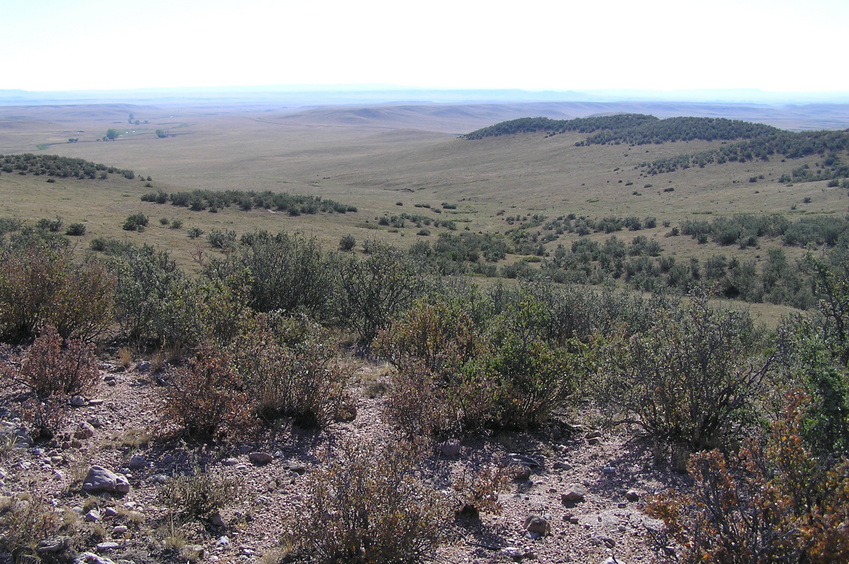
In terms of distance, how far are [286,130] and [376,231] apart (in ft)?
444

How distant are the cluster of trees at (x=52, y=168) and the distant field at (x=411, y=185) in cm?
141

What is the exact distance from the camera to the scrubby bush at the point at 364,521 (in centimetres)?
346

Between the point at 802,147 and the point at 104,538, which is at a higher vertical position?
the point at 802,147

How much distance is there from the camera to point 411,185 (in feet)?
212

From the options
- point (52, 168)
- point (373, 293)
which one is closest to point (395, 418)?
point (373, 293)

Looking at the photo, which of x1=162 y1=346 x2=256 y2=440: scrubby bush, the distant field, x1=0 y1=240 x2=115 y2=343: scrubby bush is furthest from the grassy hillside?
x1=162 y1=346 x2=256 y2=440: scrubby bush

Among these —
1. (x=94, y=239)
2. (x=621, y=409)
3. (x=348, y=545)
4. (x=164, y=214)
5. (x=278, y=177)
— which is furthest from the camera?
(x=278, y=177)

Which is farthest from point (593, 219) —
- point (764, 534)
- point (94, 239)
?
point (764, 534)

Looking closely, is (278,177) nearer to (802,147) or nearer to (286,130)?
(802,147)

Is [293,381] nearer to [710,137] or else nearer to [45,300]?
[45,300]

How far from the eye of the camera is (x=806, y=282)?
19344mm

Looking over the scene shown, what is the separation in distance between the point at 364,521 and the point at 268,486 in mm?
1343

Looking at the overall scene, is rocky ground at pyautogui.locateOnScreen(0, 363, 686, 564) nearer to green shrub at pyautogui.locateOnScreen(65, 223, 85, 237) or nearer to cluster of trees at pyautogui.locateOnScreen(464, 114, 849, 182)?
green shrub at pyautogui.locateOnScreen(65, 223, 85, 237)

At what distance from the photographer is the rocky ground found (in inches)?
146
